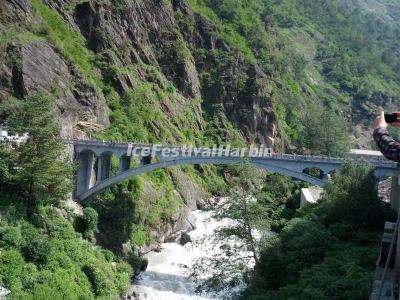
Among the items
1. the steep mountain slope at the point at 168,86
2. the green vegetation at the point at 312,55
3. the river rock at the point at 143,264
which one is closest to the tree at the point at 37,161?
the steep mountain slope at the point at 168,86

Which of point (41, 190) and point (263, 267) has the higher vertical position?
point (41, 190)

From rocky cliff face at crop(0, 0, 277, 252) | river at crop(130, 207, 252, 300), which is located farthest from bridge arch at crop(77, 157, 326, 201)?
river at crop(130, 207, 252, 300)

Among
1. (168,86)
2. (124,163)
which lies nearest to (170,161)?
(124,163)

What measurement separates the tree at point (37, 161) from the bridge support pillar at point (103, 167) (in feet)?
22.9

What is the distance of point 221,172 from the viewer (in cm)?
5272

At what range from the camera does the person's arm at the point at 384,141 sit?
6.42 m

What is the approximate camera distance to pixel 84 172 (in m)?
33.6

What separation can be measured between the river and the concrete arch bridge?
16.1 ft

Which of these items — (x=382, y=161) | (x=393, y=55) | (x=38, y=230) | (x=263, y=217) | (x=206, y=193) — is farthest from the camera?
(x=393, y=55)

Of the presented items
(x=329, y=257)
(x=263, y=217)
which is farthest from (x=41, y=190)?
(x=329, y=257)

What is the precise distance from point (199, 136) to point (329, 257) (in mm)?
37670

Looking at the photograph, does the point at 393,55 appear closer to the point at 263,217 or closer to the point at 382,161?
the point at 382,161

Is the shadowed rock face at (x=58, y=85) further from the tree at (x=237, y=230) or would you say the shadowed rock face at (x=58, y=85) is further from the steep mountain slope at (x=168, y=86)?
the tree at (x=237, y=230)

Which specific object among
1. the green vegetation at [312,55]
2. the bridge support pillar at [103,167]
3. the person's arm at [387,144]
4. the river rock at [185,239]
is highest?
the green vegetation at [312,55]
